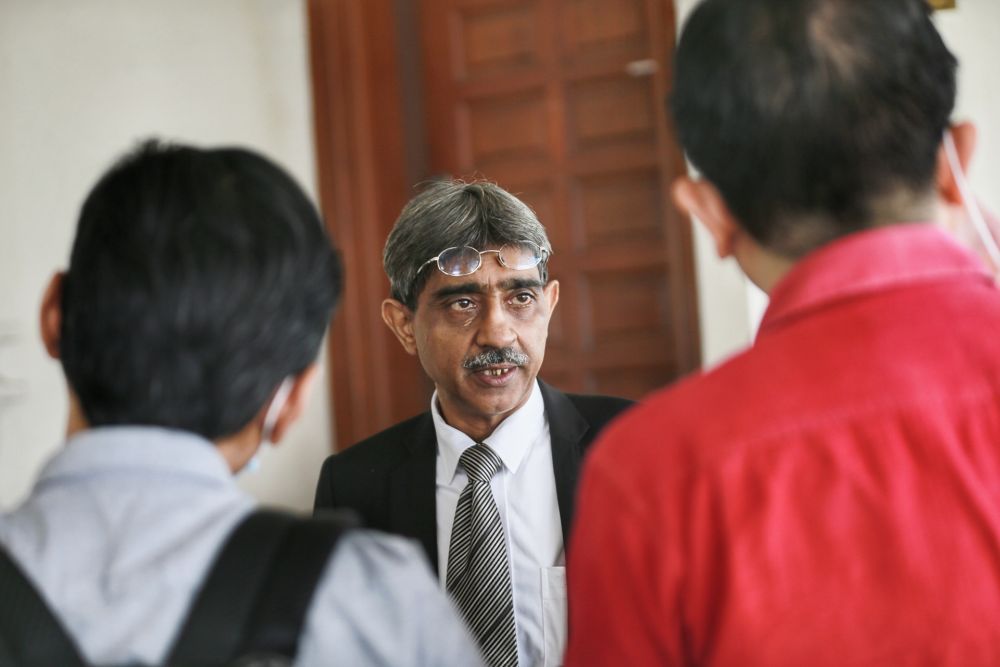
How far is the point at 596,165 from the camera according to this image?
13.9 ft

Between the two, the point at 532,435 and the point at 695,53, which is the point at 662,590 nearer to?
the point at 695,53

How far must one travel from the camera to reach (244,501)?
97cm

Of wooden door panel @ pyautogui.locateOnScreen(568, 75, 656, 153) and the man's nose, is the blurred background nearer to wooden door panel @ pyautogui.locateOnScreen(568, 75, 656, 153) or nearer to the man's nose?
wooden door panel @ pyautogui.locateOnScreen(568, 75, 656, 153)

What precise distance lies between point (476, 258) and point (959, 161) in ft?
4.00

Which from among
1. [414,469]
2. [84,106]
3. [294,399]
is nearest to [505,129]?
[84,106]

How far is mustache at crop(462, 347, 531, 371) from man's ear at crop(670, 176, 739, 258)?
1105 mm

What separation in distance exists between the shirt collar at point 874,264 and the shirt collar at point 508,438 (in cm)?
115

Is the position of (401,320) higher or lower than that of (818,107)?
lower

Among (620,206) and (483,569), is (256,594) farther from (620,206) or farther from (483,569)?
(620,206)

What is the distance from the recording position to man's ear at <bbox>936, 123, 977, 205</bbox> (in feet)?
3.11

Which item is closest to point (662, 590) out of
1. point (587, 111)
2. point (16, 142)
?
point (587, 111)

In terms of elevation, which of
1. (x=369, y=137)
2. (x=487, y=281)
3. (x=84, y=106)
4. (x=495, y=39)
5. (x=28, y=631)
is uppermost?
(x=495, y=39)

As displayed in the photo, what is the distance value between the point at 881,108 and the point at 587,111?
3455mm

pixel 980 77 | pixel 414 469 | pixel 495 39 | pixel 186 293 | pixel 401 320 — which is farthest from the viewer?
pixel 495 39
